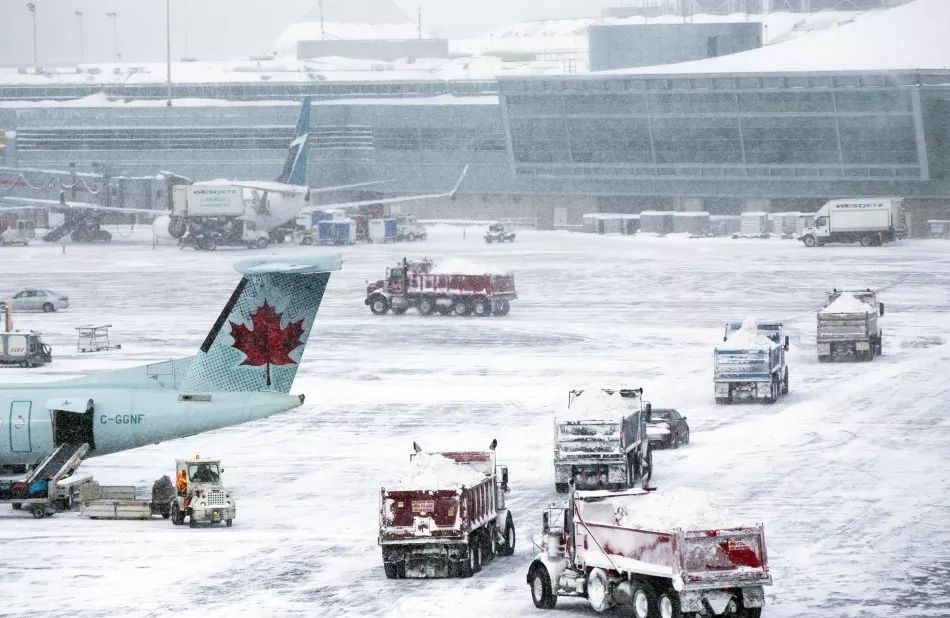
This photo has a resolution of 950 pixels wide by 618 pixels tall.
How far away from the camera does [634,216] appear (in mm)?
156875

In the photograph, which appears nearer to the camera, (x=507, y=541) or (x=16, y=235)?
(x=507, y=541)

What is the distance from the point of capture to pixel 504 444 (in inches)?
1736

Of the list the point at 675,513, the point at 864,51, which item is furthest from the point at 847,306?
the point at 864,51

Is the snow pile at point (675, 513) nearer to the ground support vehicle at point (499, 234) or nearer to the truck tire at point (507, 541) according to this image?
the truck tire at point (507, 541)

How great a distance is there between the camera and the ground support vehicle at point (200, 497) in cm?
3356

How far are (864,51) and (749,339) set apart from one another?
11122 centimetres

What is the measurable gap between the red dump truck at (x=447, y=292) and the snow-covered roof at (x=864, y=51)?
7731cm

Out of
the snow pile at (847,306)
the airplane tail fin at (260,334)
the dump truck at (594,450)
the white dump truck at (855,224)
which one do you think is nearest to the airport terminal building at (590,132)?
the white dump truck at (855,224)

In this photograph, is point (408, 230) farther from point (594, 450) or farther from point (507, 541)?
point (507, 541)

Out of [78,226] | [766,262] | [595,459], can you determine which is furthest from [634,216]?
[595,459]

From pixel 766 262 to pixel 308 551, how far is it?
8527 centimetres

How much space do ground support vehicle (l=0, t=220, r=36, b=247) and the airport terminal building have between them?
18.9m

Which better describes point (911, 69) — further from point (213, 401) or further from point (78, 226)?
point (213, 401)

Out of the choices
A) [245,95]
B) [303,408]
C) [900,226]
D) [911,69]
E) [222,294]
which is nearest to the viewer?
[303,408]
